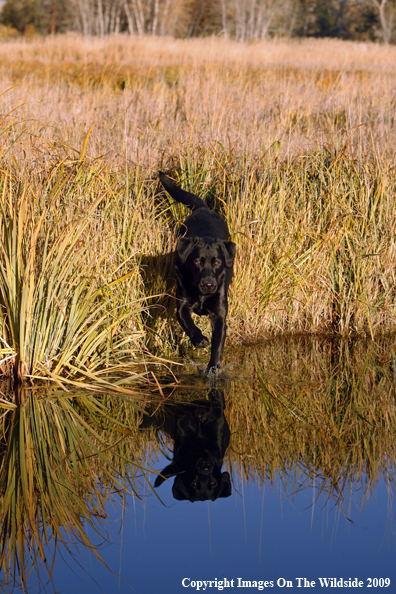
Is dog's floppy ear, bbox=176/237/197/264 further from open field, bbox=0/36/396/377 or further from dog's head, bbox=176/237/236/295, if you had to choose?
open field, bbox=0/36/396/377

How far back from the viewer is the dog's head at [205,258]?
4461mm

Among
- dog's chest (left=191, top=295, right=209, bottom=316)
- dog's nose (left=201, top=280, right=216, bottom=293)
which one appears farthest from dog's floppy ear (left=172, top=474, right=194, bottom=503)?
dog's chest (left=191, top=295, right=209, bottom=316)

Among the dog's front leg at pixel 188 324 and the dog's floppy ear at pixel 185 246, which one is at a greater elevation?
the dog's floppy ear at pixel 185 246

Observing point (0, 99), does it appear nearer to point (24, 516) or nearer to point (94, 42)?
point (24, 516)

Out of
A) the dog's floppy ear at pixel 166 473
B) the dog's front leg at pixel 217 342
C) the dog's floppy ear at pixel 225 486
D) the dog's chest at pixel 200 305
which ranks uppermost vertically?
the dog's chest at pixel 200 305

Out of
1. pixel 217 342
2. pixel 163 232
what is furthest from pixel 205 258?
pixel 163 232

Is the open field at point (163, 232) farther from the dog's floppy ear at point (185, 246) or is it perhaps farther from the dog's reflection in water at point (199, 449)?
the dog's reflection in water at point (199, 449)

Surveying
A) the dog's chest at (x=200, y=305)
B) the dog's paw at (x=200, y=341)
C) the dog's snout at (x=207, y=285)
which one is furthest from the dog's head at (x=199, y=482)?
the dog's chest at (x=200, y=305)

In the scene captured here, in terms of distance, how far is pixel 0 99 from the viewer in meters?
7.09

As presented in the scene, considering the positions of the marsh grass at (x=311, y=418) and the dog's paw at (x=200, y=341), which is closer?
the marsh grass at (x=311, y=418)

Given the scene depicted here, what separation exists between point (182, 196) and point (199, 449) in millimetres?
2774

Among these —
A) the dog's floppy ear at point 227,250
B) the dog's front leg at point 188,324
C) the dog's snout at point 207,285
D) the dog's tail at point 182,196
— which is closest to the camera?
the dog's snout at point 207,285

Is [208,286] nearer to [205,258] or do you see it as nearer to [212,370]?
[205,258]

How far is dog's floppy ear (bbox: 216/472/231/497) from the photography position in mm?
2908
